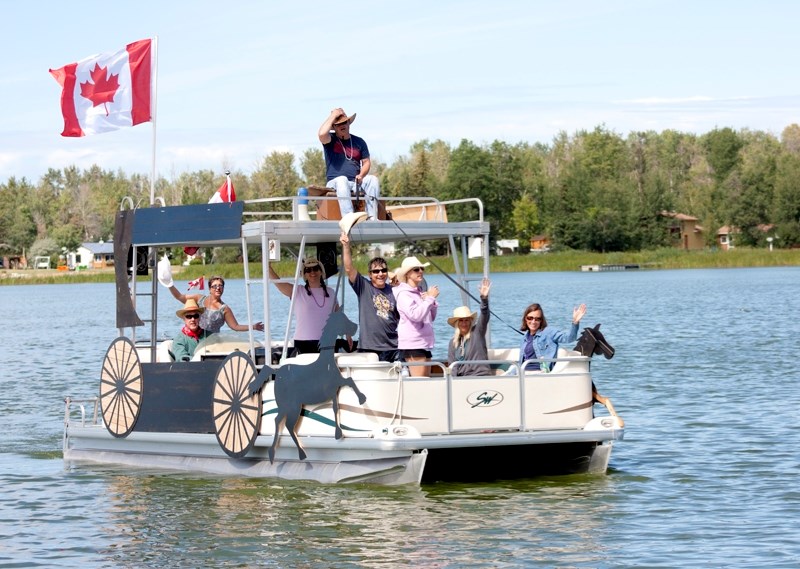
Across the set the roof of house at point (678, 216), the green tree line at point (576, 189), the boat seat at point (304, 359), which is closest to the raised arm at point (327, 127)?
the boat seat at point (304, 359)

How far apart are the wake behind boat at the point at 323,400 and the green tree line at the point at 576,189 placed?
71029 mm

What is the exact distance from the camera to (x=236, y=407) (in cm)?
1223

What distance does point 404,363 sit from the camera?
36.7 ft

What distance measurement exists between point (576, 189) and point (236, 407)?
4127 inches

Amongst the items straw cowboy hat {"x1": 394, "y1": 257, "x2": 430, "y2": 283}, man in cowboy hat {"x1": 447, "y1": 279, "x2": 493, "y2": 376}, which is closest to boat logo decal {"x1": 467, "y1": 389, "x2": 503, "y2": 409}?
man in cowboy hat {"x1": 447, "y1": 279, "x2": 493, "y2": 376}

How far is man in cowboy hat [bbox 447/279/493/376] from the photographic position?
1185cm

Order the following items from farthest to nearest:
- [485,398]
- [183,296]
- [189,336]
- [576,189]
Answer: [576,189] → [183,296] → [189,336] → [485,398]

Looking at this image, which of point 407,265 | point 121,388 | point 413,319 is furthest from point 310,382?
point 121,388

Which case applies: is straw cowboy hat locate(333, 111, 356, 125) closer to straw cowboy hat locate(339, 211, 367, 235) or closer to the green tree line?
straw cowboy hat locate(339, 211, 367, 235)

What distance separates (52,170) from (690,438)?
153 meters

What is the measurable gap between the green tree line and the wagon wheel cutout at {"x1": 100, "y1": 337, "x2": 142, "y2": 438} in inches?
2781

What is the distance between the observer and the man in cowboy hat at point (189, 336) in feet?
44.1

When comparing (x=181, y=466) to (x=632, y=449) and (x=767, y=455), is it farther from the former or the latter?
(x=767, y=455)

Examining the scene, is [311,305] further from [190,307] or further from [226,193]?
[190,307]
